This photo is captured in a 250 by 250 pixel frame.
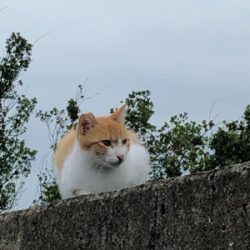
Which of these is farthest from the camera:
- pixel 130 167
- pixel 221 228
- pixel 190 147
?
pixel 190 147

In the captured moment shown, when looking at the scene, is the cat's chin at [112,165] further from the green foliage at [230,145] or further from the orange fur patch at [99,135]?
the green foliage at [230,145]

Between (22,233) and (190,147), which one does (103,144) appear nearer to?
(22,233)

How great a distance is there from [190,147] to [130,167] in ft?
13.7

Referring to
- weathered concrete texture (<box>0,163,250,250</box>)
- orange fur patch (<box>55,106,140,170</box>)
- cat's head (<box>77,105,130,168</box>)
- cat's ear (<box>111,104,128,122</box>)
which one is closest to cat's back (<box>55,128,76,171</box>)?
orange fur patch (<box>55,106,140,170</box>)

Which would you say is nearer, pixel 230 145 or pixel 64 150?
pixel 64 150

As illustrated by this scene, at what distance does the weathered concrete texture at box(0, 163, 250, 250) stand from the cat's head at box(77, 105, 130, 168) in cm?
146

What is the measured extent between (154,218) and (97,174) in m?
2.19

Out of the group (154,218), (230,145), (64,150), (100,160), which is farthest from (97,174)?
(230,145)

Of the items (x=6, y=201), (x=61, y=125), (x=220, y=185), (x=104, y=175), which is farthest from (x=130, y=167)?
(x=6, y=201)

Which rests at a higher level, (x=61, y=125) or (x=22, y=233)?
(x=61, y=125)

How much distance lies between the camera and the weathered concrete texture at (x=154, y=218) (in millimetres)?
2298

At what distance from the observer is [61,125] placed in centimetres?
990

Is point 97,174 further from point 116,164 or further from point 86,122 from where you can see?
point 86,122

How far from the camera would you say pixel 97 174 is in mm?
4785
